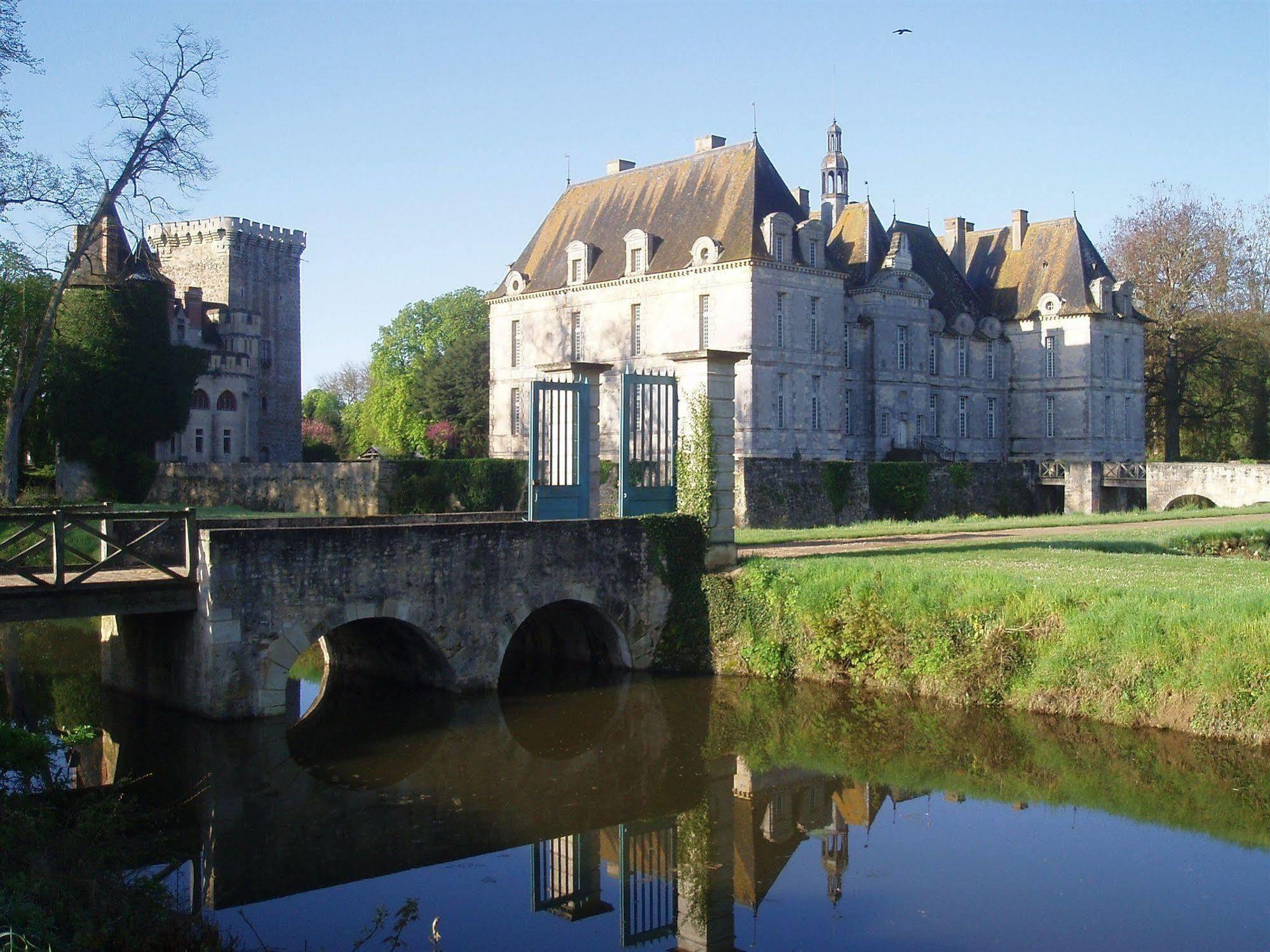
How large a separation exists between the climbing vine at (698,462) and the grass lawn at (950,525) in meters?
4.60

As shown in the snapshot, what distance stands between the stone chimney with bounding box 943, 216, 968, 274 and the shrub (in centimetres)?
1541

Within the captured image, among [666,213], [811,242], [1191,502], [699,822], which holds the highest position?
[666,213]

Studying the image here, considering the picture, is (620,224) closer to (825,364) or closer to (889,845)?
(825,364)

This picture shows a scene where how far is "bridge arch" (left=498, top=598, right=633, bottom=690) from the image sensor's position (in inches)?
645

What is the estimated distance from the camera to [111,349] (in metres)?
38.4

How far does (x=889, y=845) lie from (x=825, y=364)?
2913 centimetres

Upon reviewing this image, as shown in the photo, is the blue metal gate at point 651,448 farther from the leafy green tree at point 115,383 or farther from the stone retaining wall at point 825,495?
the leafy green tree at point 115,383

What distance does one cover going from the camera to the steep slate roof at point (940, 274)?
4497 centimetres

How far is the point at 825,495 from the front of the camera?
33.7m

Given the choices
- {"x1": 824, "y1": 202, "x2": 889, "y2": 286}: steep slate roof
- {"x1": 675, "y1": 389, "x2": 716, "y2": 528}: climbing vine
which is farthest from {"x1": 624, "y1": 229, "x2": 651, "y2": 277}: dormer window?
{"x1": 675, "y1": 389, "x2": 716, "y2": 528}: climbing vine

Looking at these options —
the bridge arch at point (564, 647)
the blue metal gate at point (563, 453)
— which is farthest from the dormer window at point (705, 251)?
the bridge arch at point (564, 647)

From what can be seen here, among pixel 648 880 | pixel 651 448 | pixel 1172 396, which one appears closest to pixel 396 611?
pixel 651 448

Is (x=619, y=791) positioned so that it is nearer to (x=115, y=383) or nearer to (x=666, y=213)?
(x=666, y=213)

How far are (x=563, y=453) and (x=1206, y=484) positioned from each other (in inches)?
1103
